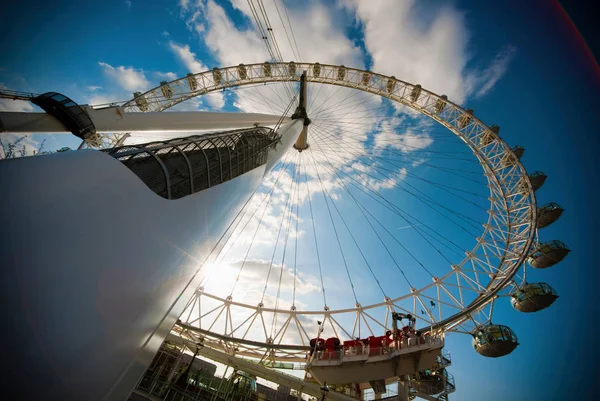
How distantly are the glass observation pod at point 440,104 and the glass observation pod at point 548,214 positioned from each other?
12.4 metres

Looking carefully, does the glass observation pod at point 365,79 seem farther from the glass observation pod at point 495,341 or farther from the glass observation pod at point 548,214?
the glass observation pod at point 495,341

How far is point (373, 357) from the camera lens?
16141 mm

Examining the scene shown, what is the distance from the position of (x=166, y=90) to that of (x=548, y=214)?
122 feet

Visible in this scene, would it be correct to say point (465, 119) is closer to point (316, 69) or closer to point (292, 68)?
point (316, 69)

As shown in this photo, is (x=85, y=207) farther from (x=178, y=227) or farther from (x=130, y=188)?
(x=178, y=227)

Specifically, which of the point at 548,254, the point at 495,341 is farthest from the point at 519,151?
the point at 495,341

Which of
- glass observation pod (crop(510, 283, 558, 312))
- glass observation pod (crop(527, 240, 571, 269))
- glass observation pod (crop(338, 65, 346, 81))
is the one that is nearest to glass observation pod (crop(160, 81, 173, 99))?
glass observation pod (crop(338, 65, 346, 81))

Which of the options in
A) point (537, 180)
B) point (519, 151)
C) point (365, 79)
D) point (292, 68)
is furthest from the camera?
point (292, 68)

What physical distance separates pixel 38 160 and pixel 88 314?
172cm

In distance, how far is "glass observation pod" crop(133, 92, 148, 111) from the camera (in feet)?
84.1

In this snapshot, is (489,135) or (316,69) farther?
(316,69)

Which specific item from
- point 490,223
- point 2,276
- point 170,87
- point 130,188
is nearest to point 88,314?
point 2,276

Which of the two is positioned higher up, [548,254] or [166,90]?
[166,90]

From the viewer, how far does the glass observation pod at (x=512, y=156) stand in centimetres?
2217
